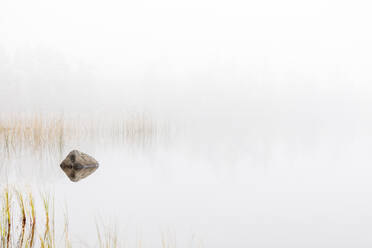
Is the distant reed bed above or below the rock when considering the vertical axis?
above

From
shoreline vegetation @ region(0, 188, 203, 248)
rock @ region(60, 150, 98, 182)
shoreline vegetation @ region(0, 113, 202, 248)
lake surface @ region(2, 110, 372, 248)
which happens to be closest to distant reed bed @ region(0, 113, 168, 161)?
shoreline vegetation @ region(0, 113, 202, 248)

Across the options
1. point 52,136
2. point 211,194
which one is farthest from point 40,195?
point 52,136

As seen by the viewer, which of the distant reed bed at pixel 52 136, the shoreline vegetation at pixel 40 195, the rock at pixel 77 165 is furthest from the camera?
the distant reed bed at pixel 52 136

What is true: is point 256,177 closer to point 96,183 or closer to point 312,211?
point 312,211

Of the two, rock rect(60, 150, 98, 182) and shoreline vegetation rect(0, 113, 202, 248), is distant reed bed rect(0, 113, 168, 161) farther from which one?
rock rect(60, 150, 98, 182)

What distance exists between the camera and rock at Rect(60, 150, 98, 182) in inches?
424

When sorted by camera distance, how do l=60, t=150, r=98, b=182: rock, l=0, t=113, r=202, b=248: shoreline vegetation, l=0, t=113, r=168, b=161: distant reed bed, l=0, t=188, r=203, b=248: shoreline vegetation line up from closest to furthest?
l=0, t=188, r=203, b=248: shoreline vegetation < l=0, t=113, r=202, b=248: shoreline vegetation < l=60, t=150, r=98, b=182: rock < l=0, t=113, r=168, b=161: distant reed bed

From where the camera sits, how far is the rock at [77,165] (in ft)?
35.3

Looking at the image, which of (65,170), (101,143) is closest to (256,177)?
(65,170)

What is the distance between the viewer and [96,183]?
985 centimetres

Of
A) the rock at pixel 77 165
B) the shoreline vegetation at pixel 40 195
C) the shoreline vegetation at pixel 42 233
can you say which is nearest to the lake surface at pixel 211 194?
the shoreline vegetation at pixel 42 233

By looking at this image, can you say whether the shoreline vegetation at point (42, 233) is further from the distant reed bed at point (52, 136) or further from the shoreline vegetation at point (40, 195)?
the distant reed bed at point (52, 136)

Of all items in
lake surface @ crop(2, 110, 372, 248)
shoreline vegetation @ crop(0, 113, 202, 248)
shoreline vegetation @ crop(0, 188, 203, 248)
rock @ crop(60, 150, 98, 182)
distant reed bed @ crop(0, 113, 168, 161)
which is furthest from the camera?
distant reed bed @ crop(0, 113, 168, 161)

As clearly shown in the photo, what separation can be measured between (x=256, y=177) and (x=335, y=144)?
10.4 metres
